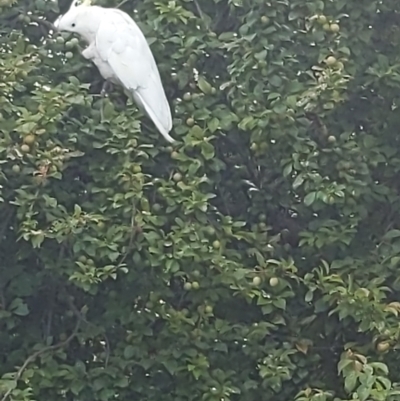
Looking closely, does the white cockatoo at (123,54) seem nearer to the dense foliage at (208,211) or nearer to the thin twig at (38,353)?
the dense foliage at (208,211)

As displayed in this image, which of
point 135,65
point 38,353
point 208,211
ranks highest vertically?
point 135,65

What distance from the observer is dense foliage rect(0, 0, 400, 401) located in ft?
7.35

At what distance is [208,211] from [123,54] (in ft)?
1.58

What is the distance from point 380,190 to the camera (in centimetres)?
242

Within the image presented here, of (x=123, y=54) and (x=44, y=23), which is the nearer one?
(x=123, y=54)

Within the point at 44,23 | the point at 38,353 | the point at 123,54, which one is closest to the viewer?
the point at 38,353

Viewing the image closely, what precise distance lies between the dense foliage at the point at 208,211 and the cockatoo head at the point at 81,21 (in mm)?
81

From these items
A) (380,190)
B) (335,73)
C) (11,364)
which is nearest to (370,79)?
(335,73)

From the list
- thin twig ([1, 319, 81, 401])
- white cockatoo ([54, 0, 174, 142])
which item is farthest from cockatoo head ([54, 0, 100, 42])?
thin twig ([1, 319, 81, 401])

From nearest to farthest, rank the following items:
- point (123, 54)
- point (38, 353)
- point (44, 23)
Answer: point (38, 353) < point (123, 54) < point (44, 23)

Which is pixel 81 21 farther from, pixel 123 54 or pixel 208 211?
pixel 208 211

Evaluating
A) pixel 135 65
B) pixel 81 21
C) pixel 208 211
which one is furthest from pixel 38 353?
pixel 81 21

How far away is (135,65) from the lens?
2.38 m

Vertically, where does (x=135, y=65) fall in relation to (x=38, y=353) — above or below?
above
